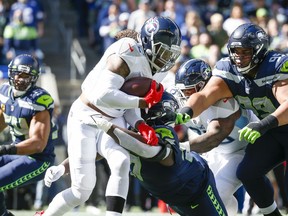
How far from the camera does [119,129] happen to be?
6.61 m

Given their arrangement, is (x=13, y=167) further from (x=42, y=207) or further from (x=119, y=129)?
(x=42, y=207)

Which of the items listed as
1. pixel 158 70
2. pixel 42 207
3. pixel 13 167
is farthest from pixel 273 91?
A: pixel 42 207

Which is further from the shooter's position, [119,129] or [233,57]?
[233,57]

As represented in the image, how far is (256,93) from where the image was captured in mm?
7223

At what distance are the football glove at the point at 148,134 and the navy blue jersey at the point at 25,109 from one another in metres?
1.69

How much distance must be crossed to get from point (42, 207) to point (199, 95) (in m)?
3.92

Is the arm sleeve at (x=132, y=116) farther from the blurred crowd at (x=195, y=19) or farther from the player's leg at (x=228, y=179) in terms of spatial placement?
the blurred crowd at (x=195, y=19)

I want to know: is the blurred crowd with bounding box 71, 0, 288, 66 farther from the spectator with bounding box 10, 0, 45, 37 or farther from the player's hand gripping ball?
the player's hand gripping ball

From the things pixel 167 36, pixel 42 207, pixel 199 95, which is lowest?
pixel 42 207

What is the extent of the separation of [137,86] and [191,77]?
1.10 meters

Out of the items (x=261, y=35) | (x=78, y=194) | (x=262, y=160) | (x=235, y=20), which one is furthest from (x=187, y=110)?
(x=235, y=20)

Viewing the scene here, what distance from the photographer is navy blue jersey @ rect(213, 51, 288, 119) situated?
7121mm

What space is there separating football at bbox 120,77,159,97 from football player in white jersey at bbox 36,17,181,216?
51 millimetres

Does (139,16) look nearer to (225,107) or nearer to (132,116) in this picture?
(225,107)
